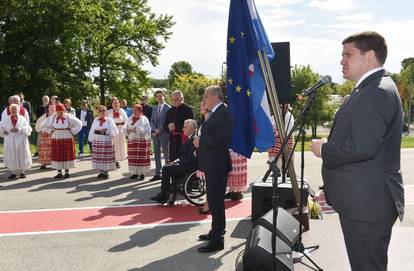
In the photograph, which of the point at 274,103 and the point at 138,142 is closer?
the point at 274,103

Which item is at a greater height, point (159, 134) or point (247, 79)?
point (247, 79)

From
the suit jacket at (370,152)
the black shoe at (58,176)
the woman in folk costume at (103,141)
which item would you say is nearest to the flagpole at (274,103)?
the suit jacket at (370,152)

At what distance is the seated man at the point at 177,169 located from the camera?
8.19 meters

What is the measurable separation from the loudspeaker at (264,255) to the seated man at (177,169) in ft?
13.7

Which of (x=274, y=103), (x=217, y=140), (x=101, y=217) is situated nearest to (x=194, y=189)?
(x=101, y=217)

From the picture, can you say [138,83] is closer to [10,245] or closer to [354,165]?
[10,245]

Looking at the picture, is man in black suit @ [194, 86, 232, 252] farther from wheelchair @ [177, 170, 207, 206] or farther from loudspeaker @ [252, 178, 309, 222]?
wheelchair @ [177, 170, 207, 206]

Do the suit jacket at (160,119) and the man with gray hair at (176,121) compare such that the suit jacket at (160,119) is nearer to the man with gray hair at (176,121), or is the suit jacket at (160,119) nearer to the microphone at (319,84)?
the man with gray hair at (176,121)

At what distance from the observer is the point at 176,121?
1034cm

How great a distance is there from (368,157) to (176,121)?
24.8ft

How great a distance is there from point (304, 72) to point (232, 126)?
38.9 metres

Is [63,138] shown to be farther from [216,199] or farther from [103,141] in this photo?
[216,199]

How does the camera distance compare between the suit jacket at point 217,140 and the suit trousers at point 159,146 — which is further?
the suit trousers at point 159,146

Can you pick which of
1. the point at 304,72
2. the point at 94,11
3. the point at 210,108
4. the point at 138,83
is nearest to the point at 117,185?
the point at 210,108
